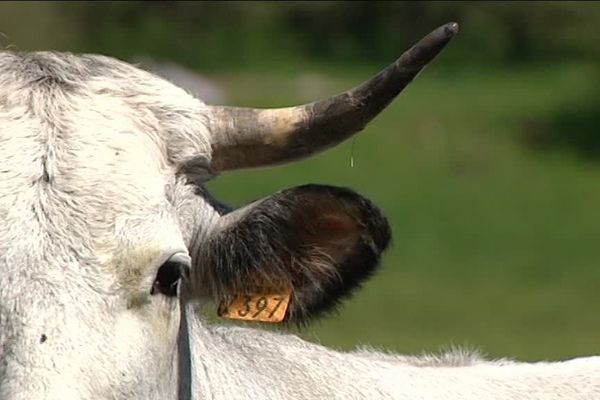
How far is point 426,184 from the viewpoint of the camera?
122 ft

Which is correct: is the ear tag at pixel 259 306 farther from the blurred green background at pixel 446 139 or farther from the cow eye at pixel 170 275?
the blurred green background at pixel 446 139

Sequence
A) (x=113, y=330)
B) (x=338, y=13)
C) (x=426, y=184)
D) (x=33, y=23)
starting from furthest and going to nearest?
(x=338, y=13), (x=426, y=184), (x=33, y=23), (x=113, y=330)

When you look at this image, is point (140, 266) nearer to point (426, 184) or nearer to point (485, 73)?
point (426, 184)

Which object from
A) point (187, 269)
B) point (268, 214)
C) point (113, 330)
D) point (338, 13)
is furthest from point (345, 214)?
point (338, 13)

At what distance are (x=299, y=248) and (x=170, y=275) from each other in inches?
25.5

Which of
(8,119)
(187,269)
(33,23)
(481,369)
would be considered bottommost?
(481,369)

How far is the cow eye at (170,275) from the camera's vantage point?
5.19 m

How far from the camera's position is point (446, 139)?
4103 cm

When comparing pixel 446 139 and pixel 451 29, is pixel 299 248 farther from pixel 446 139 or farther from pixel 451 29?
pixel 446 139

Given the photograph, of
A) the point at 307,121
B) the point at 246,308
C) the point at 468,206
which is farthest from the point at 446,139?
the point at 307,121

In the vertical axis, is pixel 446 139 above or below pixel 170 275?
above

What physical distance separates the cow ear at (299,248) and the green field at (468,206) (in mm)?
9046

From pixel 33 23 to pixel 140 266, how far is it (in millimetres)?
28755

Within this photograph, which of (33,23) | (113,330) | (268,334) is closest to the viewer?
(113,330)
